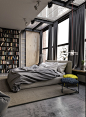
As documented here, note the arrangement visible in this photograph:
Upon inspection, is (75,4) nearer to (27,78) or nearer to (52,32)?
(52,32)

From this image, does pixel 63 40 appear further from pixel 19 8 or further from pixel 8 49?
pixel 8 49

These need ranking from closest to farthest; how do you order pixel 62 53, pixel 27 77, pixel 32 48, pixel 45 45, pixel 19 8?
pixel 27 77 < pixel 19 8 < pixel 62 53 < pixel 45 45 < pixel 32 48

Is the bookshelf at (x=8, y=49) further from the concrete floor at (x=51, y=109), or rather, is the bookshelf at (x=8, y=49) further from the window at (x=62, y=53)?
the concrete floor at (x=51, y=109)

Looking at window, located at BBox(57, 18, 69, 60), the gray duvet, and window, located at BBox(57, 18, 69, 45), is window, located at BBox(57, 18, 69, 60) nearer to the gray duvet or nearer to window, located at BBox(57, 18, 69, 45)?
window, located at BBox(57, 18, 69, 45)

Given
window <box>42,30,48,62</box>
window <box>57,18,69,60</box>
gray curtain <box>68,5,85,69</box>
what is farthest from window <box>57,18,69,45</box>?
window <box>42,30,48,62</box>

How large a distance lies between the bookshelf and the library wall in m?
0.91

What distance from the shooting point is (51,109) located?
1959 millimetres

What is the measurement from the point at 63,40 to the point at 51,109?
434cm

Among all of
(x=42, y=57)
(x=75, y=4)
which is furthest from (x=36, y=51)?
(x=75, y=4)

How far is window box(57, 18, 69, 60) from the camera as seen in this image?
537cm

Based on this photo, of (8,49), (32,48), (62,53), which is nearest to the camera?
(62,53)

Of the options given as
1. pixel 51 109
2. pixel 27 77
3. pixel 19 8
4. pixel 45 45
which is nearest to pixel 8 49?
pixel 45 45

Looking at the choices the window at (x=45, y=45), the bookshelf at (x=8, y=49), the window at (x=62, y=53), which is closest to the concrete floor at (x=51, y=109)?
the window at (x=62, y=53)

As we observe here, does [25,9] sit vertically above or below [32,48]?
above
